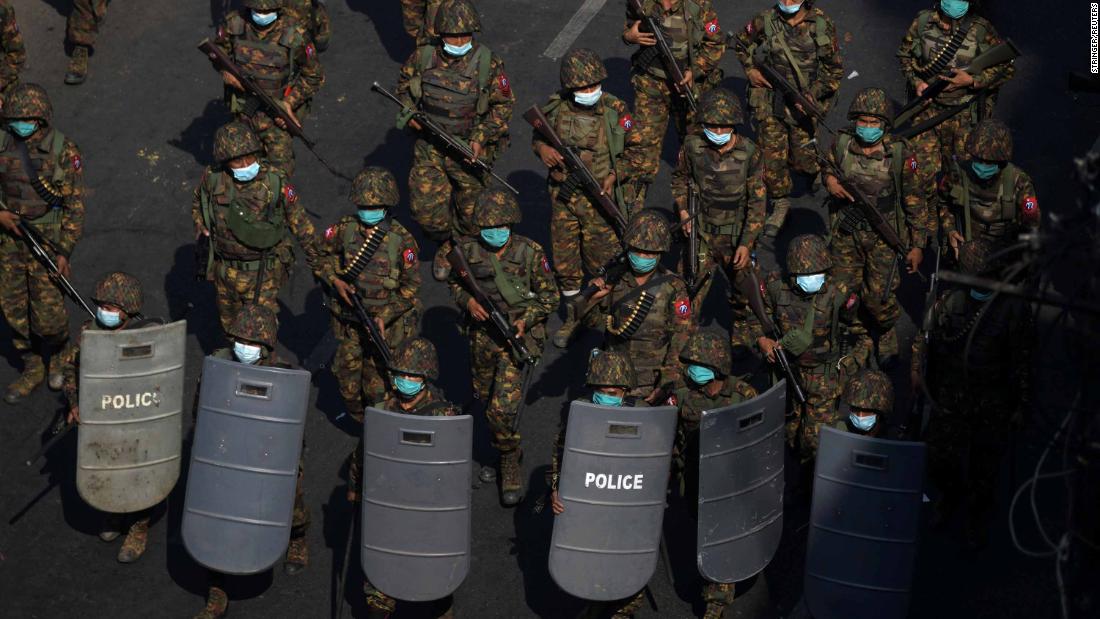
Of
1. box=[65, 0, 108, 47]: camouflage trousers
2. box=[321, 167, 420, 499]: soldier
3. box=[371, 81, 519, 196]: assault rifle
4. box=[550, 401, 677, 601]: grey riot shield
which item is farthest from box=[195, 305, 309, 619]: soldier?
box=[65, 0, 108, 47]: camouflage trousers

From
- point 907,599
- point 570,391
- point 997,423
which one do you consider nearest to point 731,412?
point 907,599

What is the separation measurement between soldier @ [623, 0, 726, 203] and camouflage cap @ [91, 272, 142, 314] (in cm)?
535

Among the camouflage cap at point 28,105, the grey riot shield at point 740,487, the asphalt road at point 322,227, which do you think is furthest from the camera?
the camouflage cap at point 28,105

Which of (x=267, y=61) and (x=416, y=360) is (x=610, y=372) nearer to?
(x=416, y=360)

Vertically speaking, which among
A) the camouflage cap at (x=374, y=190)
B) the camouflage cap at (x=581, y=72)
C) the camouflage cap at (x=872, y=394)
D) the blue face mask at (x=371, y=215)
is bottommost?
the camouflage cap at (x=872, y=394)

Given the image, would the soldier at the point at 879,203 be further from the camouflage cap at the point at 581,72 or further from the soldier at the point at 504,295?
the soldier at the point at 504,295

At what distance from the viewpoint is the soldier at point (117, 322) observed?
1341 centimetres

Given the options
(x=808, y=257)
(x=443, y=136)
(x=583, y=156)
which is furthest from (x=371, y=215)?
(x=808, y=257)

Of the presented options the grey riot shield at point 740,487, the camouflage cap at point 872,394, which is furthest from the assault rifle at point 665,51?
the grey riot shield at point 740,487

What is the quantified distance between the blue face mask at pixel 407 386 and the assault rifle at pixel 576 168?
138 inches

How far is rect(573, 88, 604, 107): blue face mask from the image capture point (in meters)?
15.6

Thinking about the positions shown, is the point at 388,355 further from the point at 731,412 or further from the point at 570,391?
the point at 731,412

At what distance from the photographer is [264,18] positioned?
661 inches

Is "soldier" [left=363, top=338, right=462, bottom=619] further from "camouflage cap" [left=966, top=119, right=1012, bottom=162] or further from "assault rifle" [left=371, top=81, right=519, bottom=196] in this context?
"camouflage cap" [left=966, top=119, right=1012, bottom=162]
